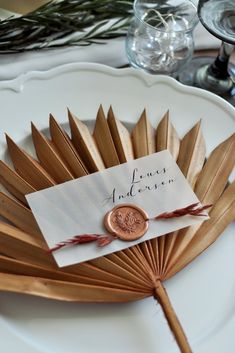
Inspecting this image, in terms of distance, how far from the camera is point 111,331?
1.59ft

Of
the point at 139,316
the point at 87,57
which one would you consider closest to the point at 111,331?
the point at 139,316

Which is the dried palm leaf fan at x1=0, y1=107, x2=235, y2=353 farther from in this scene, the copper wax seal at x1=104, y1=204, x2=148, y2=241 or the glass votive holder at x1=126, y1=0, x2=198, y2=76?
the glass votive holder at x1=126, y1=0, x2=198, y2=76

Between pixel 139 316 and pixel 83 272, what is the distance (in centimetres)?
6

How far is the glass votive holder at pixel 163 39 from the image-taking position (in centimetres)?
76

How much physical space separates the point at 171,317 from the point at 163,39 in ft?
1.41

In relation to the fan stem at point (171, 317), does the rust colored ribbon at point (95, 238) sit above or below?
above

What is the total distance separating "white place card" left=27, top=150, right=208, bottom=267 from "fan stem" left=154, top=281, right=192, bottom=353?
0.06 metres

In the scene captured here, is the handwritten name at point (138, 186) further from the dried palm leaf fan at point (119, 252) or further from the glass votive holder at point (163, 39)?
the glass votive holder at point (163, 39)

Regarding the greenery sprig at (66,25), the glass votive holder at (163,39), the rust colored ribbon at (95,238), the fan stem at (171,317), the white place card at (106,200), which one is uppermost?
the greenery sprig at (66,25)

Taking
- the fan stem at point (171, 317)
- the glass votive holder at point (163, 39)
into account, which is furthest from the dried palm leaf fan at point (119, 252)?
the glass votive holder at point (163, 39)

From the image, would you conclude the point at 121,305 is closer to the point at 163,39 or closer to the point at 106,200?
the point at 106,200

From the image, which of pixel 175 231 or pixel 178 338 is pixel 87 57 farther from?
pixel 178 338

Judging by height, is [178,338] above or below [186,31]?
below

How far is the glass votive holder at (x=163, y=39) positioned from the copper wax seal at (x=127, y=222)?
273 mm
